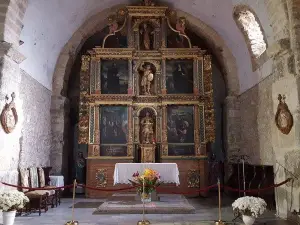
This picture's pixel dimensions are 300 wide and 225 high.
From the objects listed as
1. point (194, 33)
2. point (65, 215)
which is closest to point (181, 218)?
point (65, 215)

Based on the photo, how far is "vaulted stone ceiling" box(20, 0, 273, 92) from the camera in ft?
30.0

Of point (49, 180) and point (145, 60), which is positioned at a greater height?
point (145, 60)

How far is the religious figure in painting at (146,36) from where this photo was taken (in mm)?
12289

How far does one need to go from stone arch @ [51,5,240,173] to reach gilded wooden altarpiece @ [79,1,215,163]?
0.51m

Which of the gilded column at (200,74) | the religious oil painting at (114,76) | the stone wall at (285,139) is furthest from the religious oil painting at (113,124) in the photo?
the stone wall at (285,139)

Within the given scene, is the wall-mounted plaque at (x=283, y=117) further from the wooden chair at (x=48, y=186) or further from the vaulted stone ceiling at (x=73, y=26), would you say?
the wooden chair at (x=48, y=186)

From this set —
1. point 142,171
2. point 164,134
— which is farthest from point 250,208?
point 164,134

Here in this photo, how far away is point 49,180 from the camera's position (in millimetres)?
9969

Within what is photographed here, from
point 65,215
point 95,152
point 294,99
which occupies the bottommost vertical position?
point 65,215

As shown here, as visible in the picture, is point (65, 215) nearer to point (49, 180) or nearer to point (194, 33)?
point (49, 180)

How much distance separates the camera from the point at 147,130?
1155 centimetres

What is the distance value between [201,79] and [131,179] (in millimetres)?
4741

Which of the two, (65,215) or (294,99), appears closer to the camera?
(294,99)

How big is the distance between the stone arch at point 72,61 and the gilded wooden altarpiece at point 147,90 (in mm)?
507
